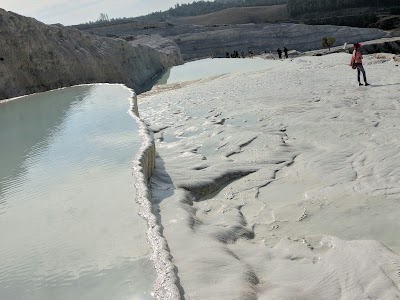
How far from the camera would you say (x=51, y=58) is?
675 inches

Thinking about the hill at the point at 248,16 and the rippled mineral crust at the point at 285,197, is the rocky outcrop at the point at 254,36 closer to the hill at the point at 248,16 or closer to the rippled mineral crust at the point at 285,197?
the hill at the point at 248,16

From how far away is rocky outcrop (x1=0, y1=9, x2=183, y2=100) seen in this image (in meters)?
15.4

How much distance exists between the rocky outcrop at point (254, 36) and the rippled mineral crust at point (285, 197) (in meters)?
36.1

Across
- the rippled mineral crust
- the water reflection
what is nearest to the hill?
the rippled mineral crust

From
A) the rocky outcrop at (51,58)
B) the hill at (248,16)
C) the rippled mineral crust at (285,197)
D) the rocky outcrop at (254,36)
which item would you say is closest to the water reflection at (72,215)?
the rippled mineral crust at (285,197)

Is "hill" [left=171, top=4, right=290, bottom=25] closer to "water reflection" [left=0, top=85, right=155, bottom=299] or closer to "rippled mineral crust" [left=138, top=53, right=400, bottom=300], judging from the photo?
"rippled mineral crust" [left=138, top=53, right=400, bottom=300]

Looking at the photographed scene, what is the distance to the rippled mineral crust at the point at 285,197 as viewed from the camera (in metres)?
3.41

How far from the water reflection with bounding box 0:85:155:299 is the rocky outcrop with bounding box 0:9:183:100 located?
25.9 ft

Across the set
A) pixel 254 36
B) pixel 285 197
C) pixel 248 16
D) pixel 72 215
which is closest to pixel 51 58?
pixel 72 215

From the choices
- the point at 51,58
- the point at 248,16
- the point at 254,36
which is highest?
the point at 248,16

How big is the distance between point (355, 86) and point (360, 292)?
8.83 metres

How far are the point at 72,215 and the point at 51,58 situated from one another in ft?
46.7

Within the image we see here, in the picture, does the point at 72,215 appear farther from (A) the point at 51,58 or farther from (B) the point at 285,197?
(A) the point at 51,58

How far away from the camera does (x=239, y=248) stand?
13.2ft
